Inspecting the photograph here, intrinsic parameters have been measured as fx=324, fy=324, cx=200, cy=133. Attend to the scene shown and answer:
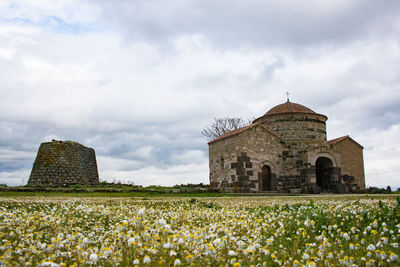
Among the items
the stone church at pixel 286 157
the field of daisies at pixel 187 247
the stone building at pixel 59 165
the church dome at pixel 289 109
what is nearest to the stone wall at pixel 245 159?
the stone church at pixel 286 157

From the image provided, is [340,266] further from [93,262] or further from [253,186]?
[253,186]

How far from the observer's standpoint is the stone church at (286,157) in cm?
2652

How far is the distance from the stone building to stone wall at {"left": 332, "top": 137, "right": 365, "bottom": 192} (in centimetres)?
2455

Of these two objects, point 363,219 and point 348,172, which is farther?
point 348,172

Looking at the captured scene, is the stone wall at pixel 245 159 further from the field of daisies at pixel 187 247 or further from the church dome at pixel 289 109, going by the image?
the field of daisies at pixel 187 247

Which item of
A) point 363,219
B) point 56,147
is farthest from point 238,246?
point 56,147

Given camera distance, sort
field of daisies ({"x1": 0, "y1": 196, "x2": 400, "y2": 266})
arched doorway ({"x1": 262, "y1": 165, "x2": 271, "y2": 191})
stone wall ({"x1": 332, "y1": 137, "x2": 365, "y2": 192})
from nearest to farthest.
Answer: field of daisies ({"x1": 0, "y1": 196, "x2": 400, "y2": 266}), arched doorway ({"x1": 262, "y1": 165, "x2": 271, "y2": 191}), stone wall ({"x1": 332, "y1": 137, "x2": 365, "y2": 192})

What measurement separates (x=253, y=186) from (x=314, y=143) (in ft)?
26.5

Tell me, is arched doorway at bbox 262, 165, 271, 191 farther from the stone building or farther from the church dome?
the stone building

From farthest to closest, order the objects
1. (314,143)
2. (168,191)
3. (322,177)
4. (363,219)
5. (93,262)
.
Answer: (322,177)
(314,143)
(168,191)
(363,219)
(93,262)

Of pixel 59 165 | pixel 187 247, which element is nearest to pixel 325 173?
pixel 59 165

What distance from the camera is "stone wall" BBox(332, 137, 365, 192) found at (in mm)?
30953

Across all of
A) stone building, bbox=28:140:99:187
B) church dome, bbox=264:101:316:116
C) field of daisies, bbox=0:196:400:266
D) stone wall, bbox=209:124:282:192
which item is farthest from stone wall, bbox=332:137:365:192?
field of daisies, bbox=0:196:400:266

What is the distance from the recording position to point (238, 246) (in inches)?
187
